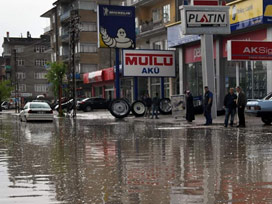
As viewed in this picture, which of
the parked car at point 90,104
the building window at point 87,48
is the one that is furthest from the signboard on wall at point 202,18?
the building window at point 87,48

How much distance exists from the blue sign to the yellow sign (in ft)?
A: 16.6

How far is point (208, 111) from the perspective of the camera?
77.8 ft

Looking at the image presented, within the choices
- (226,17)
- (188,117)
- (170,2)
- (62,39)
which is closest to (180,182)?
(188,117)

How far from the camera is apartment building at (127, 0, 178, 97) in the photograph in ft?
150

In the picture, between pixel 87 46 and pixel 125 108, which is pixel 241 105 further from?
pixel 87 46

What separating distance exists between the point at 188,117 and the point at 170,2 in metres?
21.5

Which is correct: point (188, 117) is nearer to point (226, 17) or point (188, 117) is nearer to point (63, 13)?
point (226, 17)

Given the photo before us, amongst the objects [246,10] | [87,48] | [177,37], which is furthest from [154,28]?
[87,48]

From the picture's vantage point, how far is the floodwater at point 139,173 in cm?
700

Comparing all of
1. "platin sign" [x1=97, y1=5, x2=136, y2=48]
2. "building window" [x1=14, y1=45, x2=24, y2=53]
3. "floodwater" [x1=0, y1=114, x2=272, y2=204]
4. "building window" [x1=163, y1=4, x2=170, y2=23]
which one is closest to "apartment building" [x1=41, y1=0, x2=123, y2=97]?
"building window" [x1=163, y1=4, x2=170, y2=23]

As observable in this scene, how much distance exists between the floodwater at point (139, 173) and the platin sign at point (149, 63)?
21925 mm

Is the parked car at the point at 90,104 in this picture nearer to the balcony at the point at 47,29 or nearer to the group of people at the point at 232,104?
the group of people at the point at 232,104

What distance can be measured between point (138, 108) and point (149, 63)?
354cm

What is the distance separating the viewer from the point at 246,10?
30781 mm
